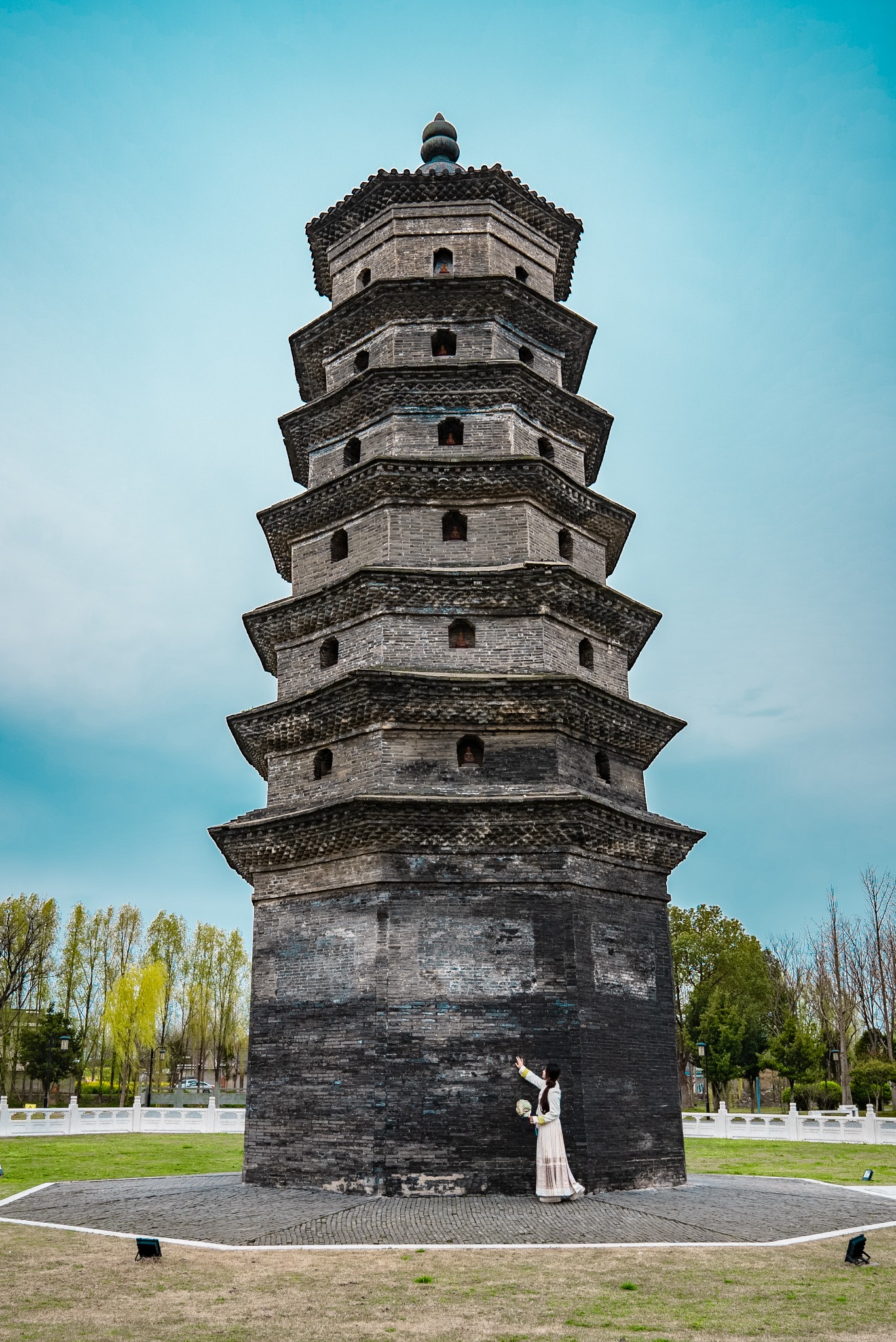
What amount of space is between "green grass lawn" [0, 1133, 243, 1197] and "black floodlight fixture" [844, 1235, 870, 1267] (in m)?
10.3

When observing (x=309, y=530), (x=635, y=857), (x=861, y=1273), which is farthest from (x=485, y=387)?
(x=861, y=1273)

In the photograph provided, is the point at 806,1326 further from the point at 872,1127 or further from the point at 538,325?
the point at 872,1127

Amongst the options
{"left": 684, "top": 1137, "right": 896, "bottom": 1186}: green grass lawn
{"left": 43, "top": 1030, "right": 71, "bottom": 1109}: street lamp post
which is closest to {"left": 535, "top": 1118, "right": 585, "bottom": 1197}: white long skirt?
{"left": 684, "top": 1137, "right": 896, "bottom": 1186}: green grass lawn

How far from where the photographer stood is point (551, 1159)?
12.0 m

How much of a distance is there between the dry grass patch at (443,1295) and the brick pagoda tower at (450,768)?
3.44 metres

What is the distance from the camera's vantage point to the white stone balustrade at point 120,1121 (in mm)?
27188

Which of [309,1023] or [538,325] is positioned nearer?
[309,1023]

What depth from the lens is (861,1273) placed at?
8.77 meters

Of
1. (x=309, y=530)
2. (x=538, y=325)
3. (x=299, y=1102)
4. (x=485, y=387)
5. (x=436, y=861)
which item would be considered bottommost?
(x=299, y=1102)

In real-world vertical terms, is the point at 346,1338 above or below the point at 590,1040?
below

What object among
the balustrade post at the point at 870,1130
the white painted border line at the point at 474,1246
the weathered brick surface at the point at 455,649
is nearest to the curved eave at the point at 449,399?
the weathered brick surface at the point at 455,649

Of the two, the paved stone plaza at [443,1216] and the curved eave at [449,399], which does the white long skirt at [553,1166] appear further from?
the curved eave at [449,399]

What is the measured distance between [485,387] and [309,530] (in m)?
3.70

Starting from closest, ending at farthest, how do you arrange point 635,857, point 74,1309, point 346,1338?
point 346,1338 → point 74,1309 → point 635,857
